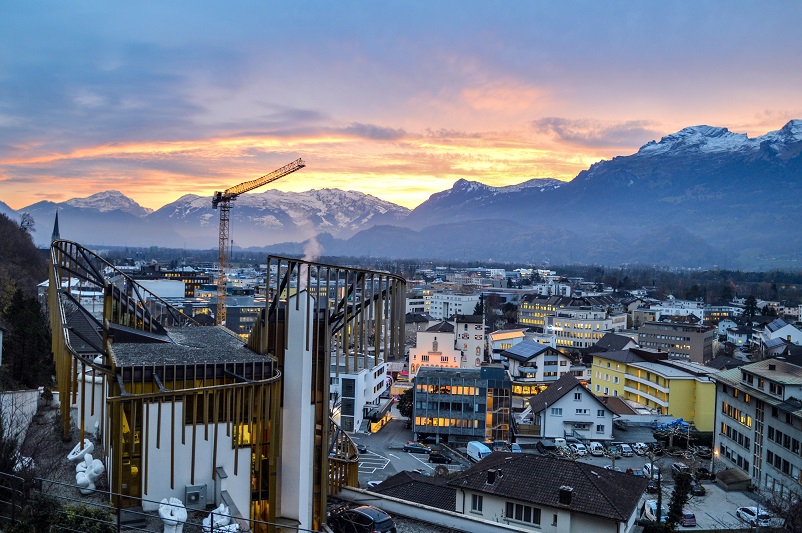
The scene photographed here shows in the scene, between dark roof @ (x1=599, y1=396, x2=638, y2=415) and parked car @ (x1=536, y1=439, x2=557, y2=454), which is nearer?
parked car @ (x1=536, y1=439, x2=557, y2=454)

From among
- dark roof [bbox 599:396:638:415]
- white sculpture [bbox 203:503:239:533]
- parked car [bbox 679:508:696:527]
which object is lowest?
parked car [bbox 679:508:696:527]

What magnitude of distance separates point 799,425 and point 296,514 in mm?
19562

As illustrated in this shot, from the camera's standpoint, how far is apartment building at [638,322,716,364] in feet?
198

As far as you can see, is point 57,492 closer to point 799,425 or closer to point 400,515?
point 400,515

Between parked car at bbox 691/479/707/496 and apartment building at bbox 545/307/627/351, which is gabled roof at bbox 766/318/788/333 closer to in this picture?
apartment building at bbox 545/307/627/351

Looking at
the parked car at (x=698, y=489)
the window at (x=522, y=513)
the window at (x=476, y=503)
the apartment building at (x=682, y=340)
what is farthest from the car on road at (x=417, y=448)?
the apartment building at (x=682, y=340)

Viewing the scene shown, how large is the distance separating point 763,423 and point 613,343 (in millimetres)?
25123

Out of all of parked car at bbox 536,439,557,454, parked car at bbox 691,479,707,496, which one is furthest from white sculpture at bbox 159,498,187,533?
parked car at bbox 536,439,557,454

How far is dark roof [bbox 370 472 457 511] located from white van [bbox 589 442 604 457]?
15.3m

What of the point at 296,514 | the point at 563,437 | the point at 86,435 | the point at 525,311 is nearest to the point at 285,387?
the point at 296,514

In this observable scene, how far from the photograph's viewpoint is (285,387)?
14.3 metres

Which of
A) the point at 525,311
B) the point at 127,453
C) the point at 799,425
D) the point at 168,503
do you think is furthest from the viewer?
the point at 525,311

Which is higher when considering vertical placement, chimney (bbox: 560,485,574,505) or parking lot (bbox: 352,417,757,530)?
chimney (bbox: 560,485,574,505)

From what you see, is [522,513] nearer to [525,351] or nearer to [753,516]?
[753,516]
